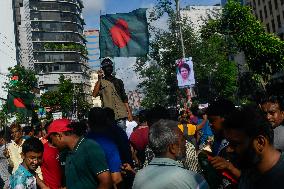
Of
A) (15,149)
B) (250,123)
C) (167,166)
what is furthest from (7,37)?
(250,123)

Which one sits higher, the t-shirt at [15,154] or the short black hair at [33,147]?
the short black hair at [33,147]

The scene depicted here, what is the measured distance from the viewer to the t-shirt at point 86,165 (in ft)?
14.8

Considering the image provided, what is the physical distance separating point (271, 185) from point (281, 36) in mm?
67806

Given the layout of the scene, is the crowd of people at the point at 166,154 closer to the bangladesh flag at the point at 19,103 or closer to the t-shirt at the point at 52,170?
the t-shirt at the point at 52,170

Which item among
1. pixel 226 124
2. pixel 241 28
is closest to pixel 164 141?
pixel 226 124

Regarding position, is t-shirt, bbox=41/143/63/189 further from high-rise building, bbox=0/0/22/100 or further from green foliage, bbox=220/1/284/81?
high-rise building, bbox=0/0/22/100

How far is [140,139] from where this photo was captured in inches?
298

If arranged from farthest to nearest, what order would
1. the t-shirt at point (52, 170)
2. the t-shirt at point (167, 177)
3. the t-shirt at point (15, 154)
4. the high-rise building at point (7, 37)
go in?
the high-rise building at point (7, 37)
the t-shirt at point (15, 154)
the t-shirt at point (52, 170)
the t-shirt at point (167, 177)

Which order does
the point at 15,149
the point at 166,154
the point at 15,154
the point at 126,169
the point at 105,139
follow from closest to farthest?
the point at 166,154
the point at 126,169
the point at 105,139
the point at 15,154
the point at 15,149

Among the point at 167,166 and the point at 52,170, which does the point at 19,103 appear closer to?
the point at 52,170

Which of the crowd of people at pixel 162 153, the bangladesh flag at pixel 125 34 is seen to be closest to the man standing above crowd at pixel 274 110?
the crowd of people at pixel 162 153

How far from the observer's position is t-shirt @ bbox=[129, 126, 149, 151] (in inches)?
295

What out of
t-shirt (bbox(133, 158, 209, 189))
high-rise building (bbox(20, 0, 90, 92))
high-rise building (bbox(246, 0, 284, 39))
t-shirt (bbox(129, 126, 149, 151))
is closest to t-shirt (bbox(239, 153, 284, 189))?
t-shirt (bbox(133, 158, 209, 189))

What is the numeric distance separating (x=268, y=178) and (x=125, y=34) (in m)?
8.66
